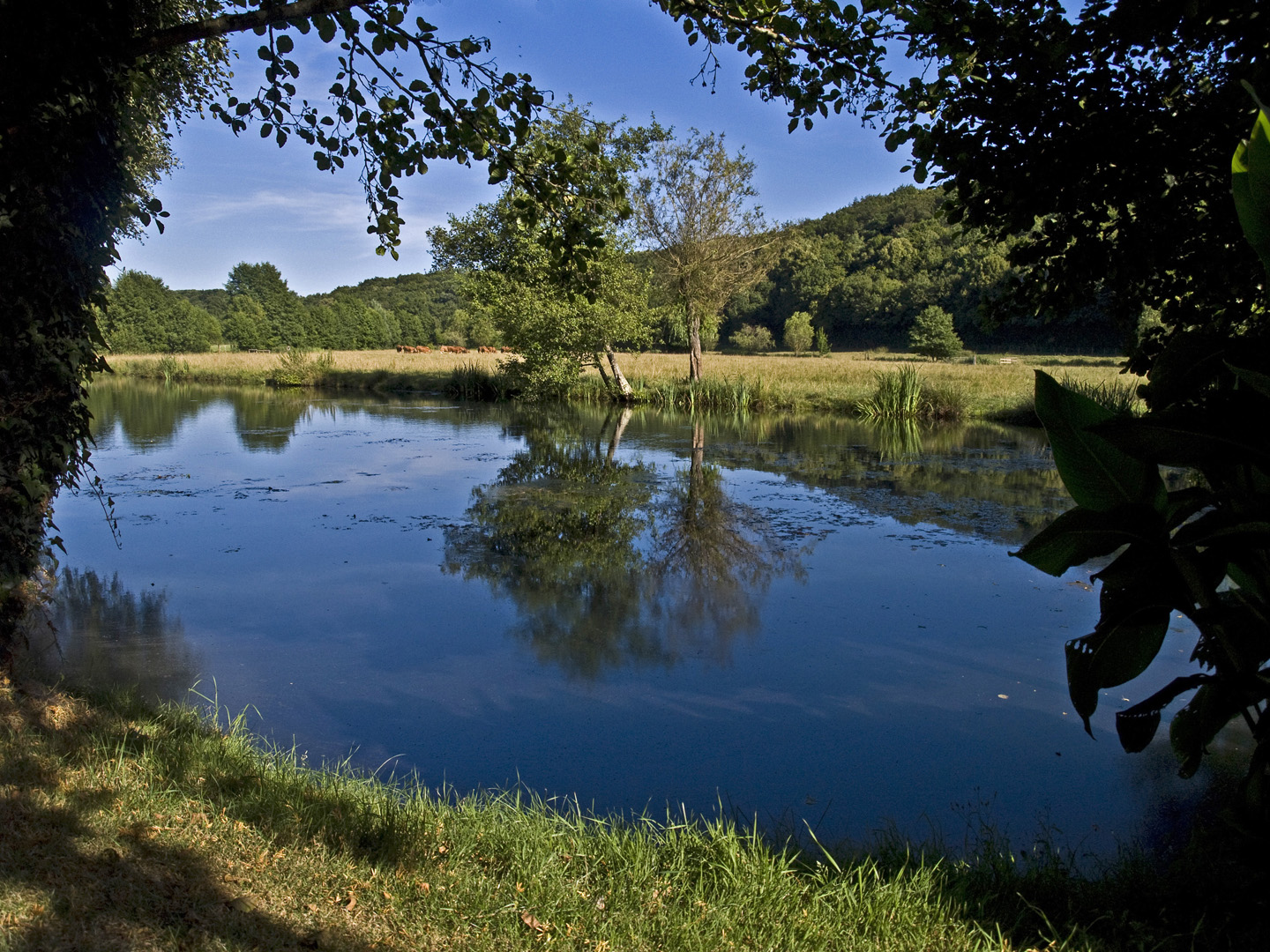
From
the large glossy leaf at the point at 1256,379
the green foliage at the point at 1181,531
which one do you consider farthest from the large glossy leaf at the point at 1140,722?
the large glossy leaf at the point at 1256,379

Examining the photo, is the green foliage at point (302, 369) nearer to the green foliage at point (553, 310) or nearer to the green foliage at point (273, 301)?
the green foliage at point (553, 310)

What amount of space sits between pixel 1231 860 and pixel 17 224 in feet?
15.1

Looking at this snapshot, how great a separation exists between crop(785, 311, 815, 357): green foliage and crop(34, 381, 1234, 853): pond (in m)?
52.2

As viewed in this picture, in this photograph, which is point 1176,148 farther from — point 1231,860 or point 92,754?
point 92,754

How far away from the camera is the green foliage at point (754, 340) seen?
6725cm

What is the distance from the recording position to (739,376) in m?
24.8

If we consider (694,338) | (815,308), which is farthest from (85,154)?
(815,308)

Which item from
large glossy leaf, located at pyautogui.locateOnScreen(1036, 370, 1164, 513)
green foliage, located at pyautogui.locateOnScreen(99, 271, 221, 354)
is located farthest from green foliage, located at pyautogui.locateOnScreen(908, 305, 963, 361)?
large glossy leaf, located at pyautogui.locateOnScreen(1036, 370, 1164, 513)

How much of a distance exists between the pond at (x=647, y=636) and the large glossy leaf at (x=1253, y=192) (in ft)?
8.11

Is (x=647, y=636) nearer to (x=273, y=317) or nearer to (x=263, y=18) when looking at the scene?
(x=263, y=18)

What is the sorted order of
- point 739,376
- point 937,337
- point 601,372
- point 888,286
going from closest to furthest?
point 601,372 → point 739,376 → point 937,337 → point 888,286

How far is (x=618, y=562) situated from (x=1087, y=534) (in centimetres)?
564

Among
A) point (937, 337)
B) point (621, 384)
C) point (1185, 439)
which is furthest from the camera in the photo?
point (937, 337)

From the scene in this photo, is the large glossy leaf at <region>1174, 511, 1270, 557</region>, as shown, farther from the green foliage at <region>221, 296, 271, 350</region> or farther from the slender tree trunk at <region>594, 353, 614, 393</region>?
the green foliage at <region>221, 296, 271, 350</region>
